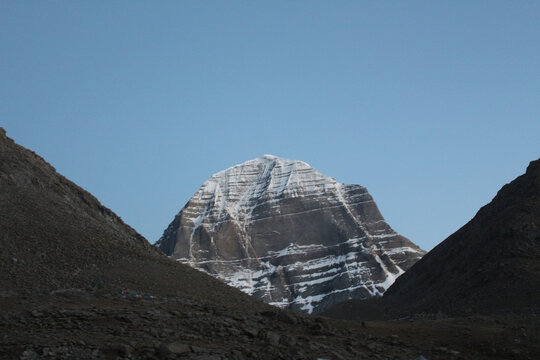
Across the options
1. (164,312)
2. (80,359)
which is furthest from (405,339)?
(80,359)

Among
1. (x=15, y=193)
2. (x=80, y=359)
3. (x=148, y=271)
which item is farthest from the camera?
(x=15, y=193)

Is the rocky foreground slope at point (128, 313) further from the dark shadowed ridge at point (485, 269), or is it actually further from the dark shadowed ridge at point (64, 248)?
the dark shadowed ridge at point (485, 269)

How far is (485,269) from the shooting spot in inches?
2229

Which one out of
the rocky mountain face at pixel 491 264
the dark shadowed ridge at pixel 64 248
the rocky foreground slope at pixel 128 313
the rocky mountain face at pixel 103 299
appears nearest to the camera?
the rocky mountain face at pixel 103 299

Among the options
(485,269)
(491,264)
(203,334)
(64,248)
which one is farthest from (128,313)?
(491,264)

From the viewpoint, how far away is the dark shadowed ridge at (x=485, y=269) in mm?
49784

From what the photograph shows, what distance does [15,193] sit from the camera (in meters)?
48.9

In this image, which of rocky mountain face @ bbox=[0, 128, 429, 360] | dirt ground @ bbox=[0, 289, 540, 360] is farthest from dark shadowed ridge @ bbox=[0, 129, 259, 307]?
dirt ground @ bbox=[0, 289, 540, 360]

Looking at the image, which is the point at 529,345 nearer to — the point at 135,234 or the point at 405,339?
the point at 405,339

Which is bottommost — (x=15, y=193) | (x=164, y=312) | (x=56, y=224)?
(x=164, y=312)

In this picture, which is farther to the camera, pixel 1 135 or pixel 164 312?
pixel 1 135

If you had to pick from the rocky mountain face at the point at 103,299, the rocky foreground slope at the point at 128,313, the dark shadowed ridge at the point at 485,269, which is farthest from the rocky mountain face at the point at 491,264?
the rocky mountain face at the point at 103,299

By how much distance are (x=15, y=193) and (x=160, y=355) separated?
2849 centimetres

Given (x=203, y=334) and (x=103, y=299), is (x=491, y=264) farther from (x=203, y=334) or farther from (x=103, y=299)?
(x=203, y=334)
